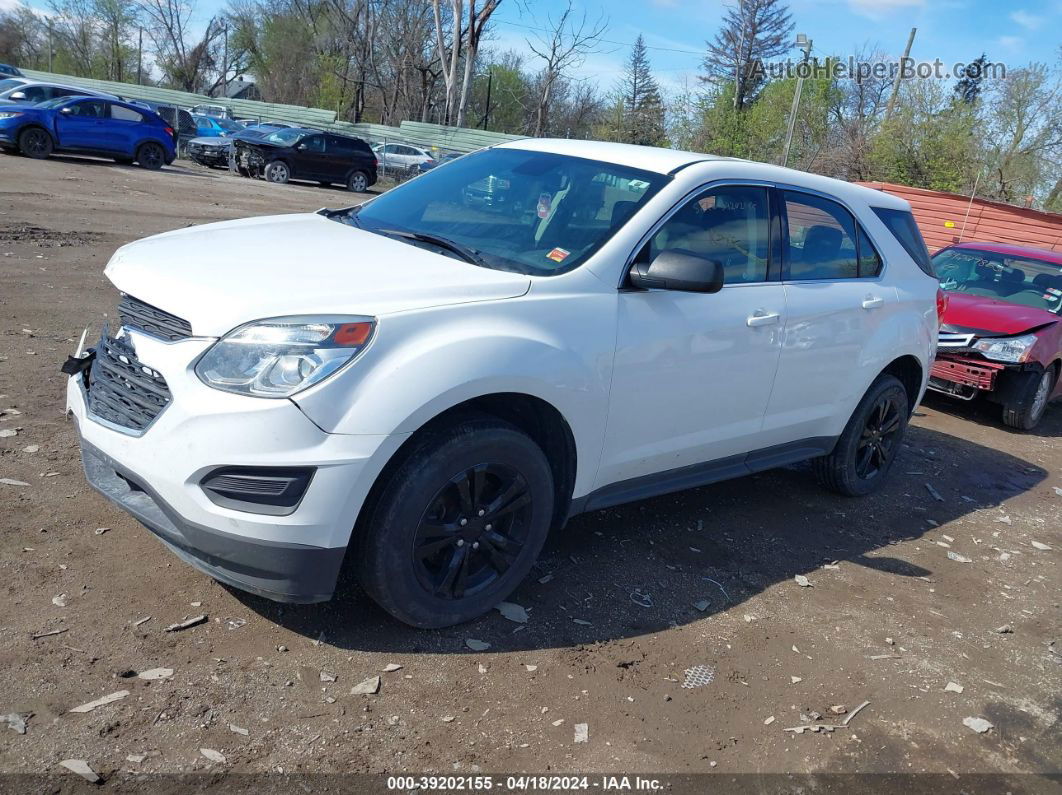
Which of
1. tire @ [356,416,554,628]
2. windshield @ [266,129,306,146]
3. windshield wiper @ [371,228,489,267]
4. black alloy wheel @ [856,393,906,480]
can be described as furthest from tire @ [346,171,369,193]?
tire @ [356,416,554,628]

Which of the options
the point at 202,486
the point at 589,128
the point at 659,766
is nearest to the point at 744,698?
the point at 659,766

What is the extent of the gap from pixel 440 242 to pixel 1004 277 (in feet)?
24.8

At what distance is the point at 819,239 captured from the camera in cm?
503

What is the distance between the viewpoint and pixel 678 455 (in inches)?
170

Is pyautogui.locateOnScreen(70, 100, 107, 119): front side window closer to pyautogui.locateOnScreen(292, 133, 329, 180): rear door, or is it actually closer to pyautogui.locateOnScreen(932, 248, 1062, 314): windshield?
pyautogui.locateOnScreen(292, 133, 329, 180): rear door

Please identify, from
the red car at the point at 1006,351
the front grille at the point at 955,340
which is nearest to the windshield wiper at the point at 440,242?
the red car at the point at 1006,351

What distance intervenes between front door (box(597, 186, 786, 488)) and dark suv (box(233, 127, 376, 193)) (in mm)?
23703

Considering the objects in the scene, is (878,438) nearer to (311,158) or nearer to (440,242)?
(440,242)

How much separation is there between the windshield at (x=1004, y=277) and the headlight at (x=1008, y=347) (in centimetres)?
79

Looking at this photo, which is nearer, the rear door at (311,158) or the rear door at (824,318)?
the rear door at (824,318)

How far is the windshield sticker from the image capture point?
414 centimetres

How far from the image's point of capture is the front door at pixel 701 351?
154 inches

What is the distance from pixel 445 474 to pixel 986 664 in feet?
8.68

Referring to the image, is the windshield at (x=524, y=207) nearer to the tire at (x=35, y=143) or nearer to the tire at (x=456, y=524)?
the tire at (x=456, y=524)
